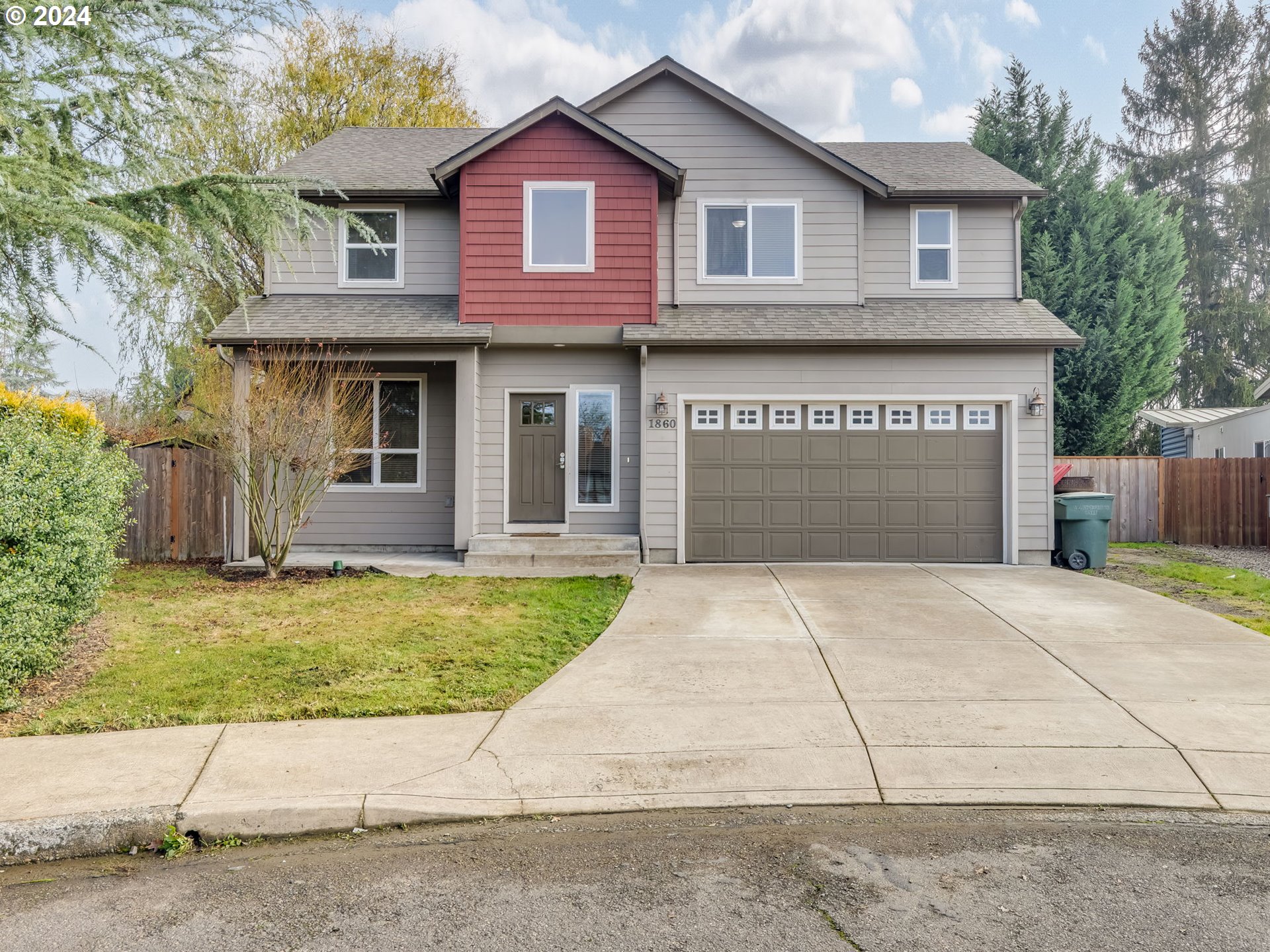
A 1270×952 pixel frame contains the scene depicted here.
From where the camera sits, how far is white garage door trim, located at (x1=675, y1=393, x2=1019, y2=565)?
11.8 metres

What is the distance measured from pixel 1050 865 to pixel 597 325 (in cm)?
972

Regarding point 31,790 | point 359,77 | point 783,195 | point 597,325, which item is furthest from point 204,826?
point 359,77

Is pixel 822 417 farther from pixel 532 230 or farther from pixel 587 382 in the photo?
pixel 532 230

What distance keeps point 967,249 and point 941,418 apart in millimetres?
3034

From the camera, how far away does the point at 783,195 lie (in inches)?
498

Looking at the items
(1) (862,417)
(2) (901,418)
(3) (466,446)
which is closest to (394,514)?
(3) (466,446)

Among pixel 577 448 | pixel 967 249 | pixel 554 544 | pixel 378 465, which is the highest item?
pixel 967 249

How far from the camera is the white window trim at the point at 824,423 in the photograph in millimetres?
12031

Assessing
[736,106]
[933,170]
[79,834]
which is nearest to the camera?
[79,834]

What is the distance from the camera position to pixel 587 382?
1223 centimetres

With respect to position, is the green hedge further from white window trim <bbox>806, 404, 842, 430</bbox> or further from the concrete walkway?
white window trim <bbox>806, 404, 842, 430</bbox>

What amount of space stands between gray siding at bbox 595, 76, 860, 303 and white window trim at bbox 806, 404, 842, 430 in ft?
5.74

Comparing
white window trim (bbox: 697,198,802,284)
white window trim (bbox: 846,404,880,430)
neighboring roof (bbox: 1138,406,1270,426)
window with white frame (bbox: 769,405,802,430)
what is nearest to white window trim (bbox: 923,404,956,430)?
white window trim (bbox: 846,404,880,430)

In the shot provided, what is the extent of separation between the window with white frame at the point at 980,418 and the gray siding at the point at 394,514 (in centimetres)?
784
